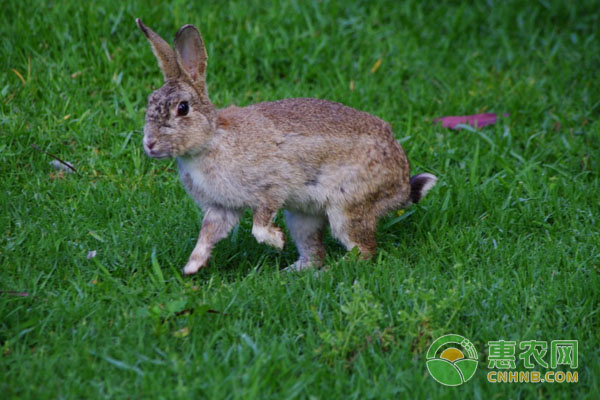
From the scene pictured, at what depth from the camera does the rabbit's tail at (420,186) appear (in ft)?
17.0

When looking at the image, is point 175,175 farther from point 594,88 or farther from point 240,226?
point 594,88

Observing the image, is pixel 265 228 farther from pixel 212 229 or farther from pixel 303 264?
pixel 303 264

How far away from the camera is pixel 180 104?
440cm

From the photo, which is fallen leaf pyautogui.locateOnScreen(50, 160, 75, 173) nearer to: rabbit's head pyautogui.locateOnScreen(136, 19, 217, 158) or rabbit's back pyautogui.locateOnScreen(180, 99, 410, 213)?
rabbit's back pyautogui.locateOnScreen(180, 99, 410, 213)

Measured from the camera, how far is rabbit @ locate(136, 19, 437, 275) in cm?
446

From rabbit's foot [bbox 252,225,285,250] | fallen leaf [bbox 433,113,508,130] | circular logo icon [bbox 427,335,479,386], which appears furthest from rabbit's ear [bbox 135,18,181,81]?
fallen leaf [bbox 433,113,508,130]

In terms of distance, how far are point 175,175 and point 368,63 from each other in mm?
2319

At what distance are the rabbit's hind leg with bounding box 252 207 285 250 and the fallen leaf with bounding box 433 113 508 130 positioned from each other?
241cm

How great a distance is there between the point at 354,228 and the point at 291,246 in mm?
647

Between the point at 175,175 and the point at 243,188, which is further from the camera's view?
the point at 175,175

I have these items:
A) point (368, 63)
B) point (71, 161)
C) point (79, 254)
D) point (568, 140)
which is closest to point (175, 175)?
point (71, 161)

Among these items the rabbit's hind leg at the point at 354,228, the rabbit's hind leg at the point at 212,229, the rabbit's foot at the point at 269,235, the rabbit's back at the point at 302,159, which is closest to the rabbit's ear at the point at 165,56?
the rabbit's back at the point at 302,159

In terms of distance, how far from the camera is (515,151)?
6324mm

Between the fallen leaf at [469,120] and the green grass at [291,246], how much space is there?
0.09 meters
